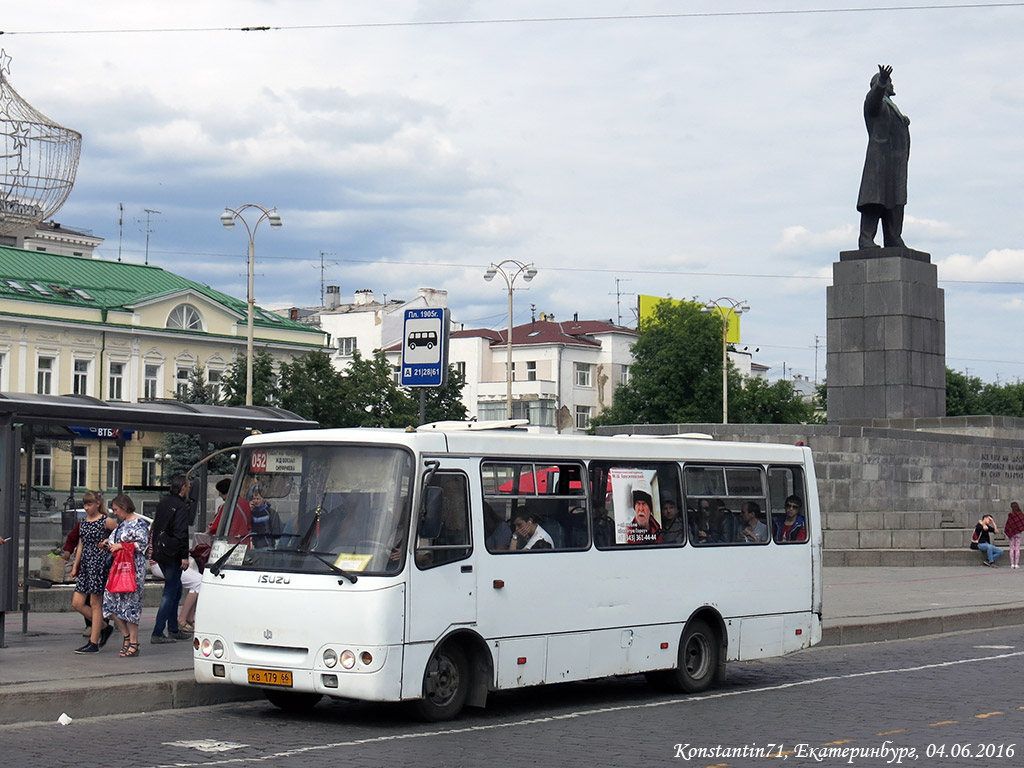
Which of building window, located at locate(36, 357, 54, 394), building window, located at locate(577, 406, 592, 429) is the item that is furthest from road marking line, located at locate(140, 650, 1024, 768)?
building window, located at locate(577, 406, 592, 429)

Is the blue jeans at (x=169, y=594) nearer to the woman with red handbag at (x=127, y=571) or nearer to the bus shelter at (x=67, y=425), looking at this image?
the woman with red handbag at (x=127, y=571)

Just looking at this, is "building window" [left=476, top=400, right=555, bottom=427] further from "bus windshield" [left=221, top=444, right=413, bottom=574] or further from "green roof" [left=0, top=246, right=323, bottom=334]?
"bus windshield" [left=221, top=444, right=413, bottom=574]

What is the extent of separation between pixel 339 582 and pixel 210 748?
156 centimetres

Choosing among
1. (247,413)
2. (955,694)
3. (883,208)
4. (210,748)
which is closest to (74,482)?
(247,413)

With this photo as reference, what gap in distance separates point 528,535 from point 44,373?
212 feet

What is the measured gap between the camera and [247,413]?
1723cm

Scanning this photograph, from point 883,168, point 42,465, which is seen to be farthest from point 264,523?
point 883,168

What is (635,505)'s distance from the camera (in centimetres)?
1308

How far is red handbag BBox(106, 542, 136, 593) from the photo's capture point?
1359 cm

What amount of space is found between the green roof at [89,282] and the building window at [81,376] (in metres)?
3.01

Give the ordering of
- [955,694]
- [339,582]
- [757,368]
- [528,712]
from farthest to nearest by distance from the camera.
→ 1. [757,368]
2. [955,694]
3. [528,712]
4. [339,582]

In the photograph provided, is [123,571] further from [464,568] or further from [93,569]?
[464,568]

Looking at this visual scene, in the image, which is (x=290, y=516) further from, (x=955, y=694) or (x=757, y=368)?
(x=757, y=368)

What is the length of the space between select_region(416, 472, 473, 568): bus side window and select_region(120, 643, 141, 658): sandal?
13.4ft
